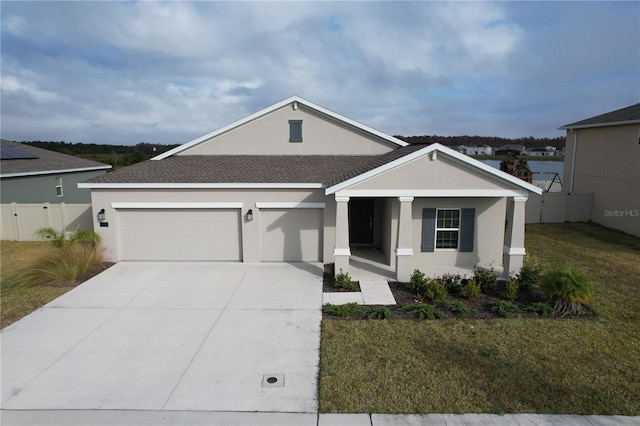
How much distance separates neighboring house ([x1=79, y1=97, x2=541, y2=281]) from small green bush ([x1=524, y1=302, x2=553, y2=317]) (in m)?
2.20

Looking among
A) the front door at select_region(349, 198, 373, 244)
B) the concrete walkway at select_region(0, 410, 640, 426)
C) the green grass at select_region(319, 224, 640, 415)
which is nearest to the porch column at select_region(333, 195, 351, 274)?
the green grass at select_region(319, 224, 640, 415)

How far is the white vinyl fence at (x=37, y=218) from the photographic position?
16703 millimetres

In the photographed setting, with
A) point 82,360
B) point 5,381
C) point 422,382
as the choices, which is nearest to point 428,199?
point 422,382

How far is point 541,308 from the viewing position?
370 inches

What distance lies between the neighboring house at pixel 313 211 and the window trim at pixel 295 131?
46.8 inches

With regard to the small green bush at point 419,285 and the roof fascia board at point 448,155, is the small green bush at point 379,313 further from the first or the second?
the roof fascia board at point 448,155

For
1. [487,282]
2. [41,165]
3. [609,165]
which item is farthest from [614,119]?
[41,165]

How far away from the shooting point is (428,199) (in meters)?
12.5

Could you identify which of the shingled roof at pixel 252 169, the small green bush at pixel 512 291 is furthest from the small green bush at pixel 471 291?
the shingled roof at pixel 252 169

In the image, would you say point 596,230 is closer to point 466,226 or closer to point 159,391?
point 466,226

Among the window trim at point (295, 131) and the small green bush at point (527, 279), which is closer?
the small green bush at point (527, 279)

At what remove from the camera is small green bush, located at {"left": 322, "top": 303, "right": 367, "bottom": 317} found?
9242mm

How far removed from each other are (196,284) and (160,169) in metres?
5.28

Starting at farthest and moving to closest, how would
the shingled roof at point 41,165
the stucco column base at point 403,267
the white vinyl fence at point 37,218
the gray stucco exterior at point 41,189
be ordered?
the shingled roof at point 41,165
the gray stucco exterior at point 41,189
the white vinyl fence at point 37,218
the stucco column base at point 403,267
